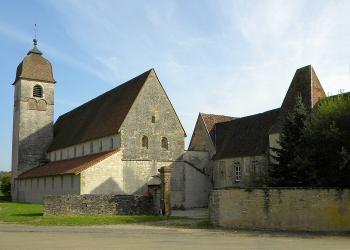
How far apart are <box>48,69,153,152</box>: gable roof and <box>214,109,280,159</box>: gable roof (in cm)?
982

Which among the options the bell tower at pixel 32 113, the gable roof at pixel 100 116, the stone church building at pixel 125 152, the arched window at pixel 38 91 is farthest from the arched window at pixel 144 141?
the arched window at pixel 38 91

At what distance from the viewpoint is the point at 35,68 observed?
184ft

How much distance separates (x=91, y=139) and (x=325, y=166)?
24.1m

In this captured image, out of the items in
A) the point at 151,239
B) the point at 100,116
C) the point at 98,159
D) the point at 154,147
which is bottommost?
the point at 151,239

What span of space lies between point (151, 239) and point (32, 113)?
40.6 metres

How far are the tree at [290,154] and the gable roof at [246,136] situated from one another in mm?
8180

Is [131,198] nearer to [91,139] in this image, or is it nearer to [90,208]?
[90,208]

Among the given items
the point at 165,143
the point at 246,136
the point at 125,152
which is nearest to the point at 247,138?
the point at 246,136

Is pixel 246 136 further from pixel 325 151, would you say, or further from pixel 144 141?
pixel 325 151

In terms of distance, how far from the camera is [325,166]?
2422 centimetres

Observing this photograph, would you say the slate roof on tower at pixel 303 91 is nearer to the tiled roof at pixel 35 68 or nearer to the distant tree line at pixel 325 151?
the distant tree line at pixel 325 151

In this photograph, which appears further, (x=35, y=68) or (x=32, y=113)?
(x=35, y=68)

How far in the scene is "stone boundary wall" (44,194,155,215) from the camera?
2875 cm

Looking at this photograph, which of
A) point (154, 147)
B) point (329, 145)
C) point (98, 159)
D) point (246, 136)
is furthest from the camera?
point (246, 136)
